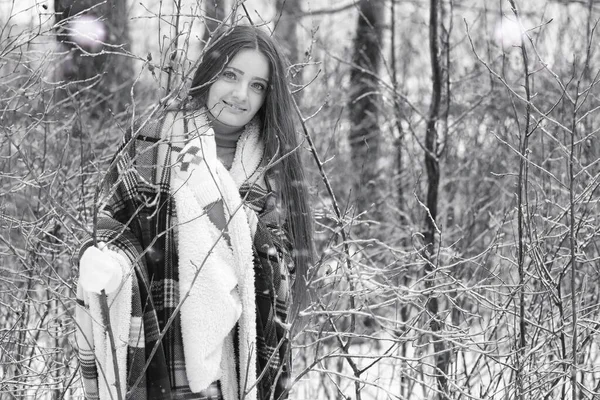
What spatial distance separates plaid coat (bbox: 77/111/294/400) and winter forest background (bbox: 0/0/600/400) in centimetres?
14

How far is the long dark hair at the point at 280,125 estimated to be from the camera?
2.71 meters

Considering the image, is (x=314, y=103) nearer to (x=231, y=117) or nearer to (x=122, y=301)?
(x=231, y=117)

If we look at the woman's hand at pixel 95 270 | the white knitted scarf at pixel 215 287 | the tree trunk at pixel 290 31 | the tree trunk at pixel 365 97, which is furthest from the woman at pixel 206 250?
the tree trunk at pixel 290 31

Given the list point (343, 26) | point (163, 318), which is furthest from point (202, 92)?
point (343, 26)

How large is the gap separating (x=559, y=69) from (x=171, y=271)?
4.33 metres

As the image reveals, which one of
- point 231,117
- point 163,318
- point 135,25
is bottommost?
point 163,318

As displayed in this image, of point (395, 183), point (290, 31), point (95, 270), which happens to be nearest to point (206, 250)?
point (95, 270)

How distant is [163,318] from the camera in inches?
95.8

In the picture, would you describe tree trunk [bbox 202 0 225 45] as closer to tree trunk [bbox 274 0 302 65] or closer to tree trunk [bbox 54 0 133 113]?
tree trunk [bbox 54 0 133 113]

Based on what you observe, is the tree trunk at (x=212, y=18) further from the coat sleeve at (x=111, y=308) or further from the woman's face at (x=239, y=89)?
the coat sleeve at (x=111, y=308)

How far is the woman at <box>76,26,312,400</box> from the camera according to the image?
7.41 feet

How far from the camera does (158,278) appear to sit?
96.2 inches

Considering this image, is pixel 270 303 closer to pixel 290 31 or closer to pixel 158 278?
pixel 158 278

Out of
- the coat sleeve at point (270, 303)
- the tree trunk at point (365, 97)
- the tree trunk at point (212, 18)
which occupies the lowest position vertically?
the coat sleeve at point (270, 303)
